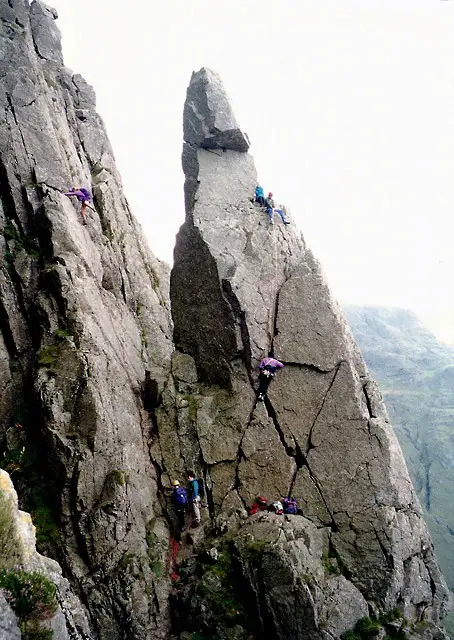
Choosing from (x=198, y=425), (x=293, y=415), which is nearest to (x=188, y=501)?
(x=198, y=425)

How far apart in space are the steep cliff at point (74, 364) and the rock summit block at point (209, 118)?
10.3 meters

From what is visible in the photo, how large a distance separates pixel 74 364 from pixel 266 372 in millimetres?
10862

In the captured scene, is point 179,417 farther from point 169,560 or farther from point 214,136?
point 214,136

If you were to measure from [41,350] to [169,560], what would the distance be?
13139mm

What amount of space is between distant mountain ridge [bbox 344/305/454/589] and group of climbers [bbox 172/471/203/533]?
233 ft

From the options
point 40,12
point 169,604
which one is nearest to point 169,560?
point 169,604

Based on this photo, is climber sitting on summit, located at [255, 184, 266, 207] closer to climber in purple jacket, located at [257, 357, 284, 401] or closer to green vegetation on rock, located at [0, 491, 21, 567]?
climber in purple jacket, located at [257, 357, 284, 401]

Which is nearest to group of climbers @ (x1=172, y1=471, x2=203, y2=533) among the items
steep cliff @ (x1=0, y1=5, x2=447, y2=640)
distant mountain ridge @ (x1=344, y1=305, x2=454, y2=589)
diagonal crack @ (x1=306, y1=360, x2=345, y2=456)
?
steep cliff @ (x1=0, y1=5, x2=447, y2=640)

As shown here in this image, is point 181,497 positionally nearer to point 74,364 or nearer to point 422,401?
point 74,364

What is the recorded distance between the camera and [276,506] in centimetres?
2159

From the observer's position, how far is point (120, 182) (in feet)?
151

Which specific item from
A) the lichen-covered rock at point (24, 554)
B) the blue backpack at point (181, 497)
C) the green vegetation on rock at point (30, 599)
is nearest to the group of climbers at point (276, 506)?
the blue backpack at point (181, 497)

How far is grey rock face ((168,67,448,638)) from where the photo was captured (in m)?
20.7

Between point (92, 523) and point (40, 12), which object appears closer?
point (92, 523)
